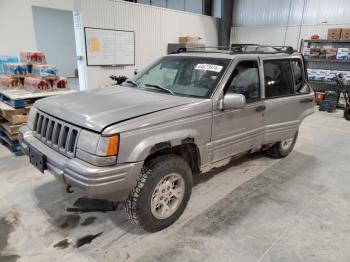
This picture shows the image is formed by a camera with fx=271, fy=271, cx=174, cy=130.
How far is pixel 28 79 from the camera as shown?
4508 mm

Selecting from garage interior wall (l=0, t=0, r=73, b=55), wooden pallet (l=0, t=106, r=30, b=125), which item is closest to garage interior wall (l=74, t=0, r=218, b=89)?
garage interior wall (l=0, t=0, r=73, b=55)

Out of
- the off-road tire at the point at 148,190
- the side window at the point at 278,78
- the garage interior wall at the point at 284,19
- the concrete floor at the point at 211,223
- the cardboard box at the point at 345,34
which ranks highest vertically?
the garage interior wall at the point at 284,19

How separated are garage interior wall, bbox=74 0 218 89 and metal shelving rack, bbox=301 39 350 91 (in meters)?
4.11

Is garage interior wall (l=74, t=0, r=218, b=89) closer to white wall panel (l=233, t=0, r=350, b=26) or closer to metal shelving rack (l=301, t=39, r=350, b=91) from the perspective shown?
white wall panel (l=233, t=0, r=350, b=26)

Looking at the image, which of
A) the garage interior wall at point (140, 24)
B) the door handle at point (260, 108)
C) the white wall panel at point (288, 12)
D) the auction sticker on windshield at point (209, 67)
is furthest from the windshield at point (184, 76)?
the white wall panel at point (288, 12)

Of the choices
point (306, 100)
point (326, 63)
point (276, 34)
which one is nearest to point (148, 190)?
point (306, 100)

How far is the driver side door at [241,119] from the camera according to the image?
281 cm

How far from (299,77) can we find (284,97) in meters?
0.61

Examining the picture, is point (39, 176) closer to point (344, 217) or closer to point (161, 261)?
point (161, 261)

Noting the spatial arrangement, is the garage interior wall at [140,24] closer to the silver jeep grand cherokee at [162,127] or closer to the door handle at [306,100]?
the silver jeep grand cherokee at [162,127]

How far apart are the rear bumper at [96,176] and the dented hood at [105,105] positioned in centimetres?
30

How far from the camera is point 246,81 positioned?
122 inches

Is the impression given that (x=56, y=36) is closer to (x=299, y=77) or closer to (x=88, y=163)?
(x=299, y=77)

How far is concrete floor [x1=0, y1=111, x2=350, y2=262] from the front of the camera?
7.41ft
